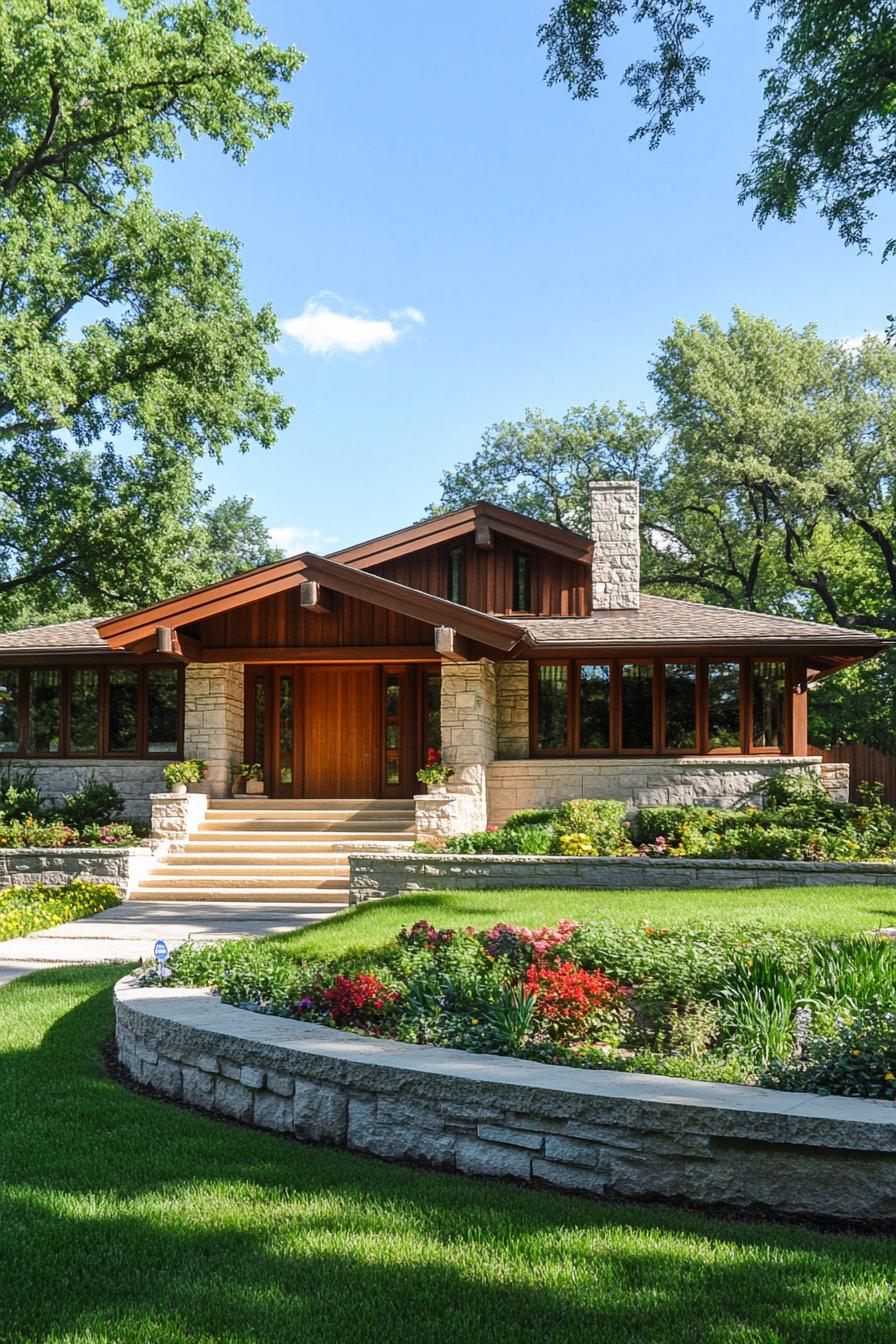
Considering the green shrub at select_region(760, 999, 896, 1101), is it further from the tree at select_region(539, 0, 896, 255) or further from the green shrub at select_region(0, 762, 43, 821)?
the green shrub at select_region(0, 762, 43, 821)

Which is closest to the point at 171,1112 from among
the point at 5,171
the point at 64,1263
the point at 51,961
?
the point at 64,1263

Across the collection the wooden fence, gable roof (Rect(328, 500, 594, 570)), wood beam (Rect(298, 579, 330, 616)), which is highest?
gable roof (Rect(328, 500, 594, 570))

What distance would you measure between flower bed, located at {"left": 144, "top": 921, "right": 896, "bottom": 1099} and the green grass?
1.49 metres

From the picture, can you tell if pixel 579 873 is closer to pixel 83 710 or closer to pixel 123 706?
pixel 123 706

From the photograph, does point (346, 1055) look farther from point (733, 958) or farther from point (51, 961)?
point (51, 961)

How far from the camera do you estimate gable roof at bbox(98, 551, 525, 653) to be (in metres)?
15.1

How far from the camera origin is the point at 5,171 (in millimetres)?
21109

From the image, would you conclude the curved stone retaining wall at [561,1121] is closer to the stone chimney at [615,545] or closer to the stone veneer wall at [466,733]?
the stone veneer wall at [466,733]

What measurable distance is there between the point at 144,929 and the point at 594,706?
27.6 ft

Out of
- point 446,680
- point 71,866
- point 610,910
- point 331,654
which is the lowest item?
point 71,866

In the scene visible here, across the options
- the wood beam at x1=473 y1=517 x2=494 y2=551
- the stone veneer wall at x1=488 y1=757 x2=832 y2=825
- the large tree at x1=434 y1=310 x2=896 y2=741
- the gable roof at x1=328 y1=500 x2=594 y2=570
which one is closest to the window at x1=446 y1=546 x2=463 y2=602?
the gable roof at x1=328 y1=500 x2=594 y2=570

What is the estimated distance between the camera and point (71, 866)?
14047 millimetres

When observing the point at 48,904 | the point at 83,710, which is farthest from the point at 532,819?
the point at 83,710

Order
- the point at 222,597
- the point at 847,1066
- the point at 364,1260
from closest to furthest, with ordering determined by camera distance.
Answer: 1. the point at 364,1260
2. the point at 847,1066
3. the point at 222,597
